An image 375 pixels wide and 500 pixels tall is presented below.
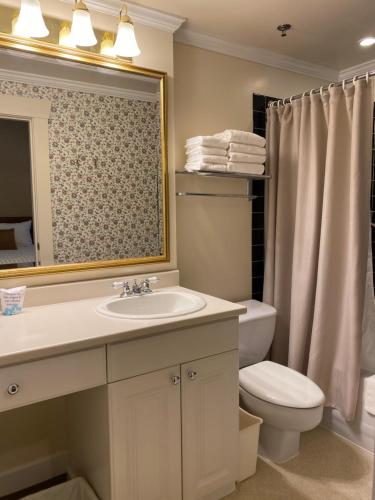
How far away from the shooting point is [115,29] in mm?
1823

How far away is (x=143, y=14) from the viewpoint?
1.86 meters

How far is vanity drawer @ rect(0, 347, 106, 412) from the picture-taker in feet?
3.84

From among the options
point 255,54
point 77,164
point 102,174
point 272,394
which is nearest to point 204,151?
point 102,174

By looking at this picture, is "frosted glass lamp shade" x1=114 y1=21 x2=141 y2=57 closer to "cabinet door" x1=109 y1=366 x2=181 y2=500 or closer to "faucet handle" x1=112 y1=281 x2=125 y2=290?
"faucet handle" x1=112 y1=281 x2=125 y2=290

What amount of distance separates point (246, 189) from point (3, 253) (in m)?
1.51

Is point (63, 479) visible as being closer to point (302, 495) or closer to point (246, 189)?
point (302, 495)

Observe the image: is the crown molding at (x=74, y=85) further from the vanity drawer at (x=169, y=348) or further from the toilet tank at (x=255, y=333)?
the toilet tank at (x=255, y=333)

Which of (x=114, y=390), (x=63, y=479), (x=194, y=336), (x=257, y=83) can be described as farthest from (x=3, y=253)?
(x=257, y=83)

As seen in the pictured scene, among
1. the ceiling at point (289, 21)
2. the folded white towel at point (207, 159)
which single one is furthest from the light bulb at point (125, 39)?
the folded white towel at point (207, 159)

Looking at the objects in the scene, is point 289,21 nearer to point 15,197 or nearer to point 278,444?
point 15,197

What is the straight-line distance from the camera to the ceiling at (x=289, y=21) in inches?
72.5

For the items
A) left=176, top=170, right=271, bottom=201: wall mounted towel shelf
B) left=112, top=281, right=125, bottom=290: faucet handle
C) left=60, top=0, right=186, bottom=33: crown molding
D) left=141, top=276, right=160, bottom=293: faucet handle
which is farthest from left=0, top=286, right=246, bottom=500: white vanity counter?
left=60, top=0, right=186, bottom=33: crown molding

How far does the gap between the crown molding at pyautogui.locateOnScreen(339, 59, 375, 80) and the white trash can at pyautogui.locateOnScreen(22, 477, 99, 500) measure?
2.96m

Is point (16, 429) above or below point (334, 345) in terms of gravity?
below
